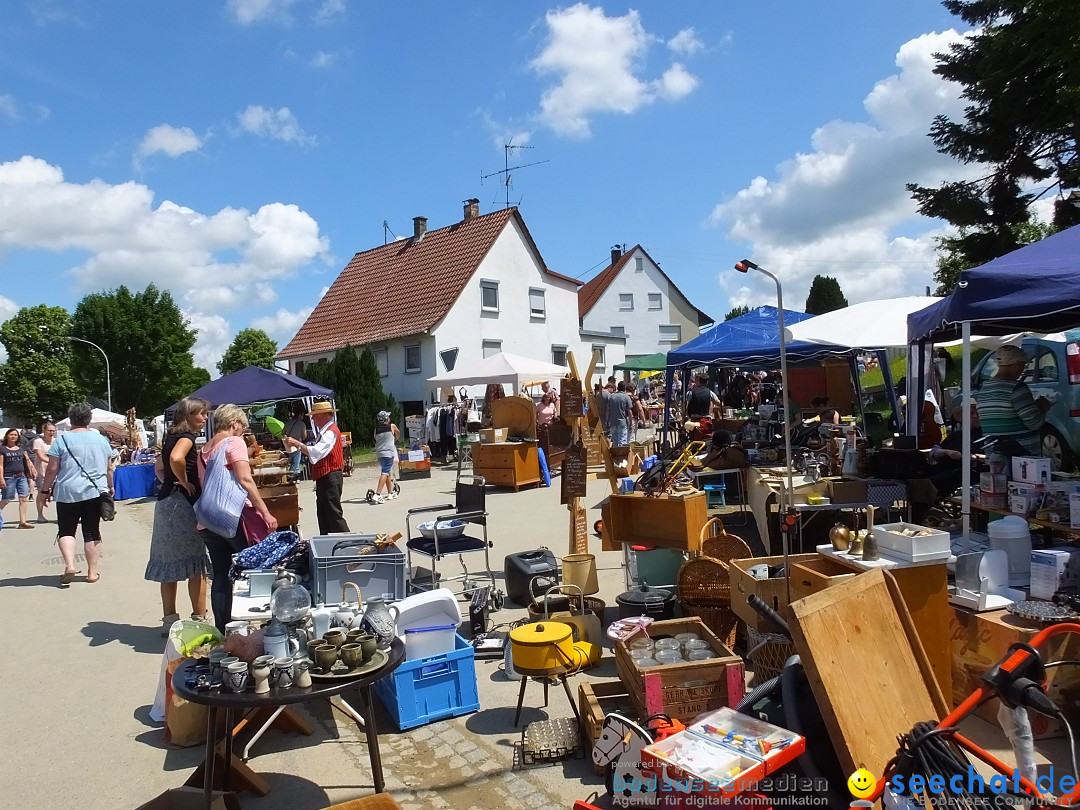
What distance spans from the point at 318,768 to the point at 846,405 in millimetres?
17941

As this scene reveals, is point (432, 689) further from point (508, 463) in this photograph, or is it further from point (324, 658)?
point (508, 463)

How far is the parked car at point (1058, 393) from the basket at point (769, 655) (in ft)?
9.43

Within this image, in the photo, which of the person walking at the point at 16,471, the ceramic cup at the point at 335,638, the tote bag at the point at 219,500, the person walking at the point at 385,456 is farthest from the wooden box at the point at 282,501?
the person walking at the point at 16,471

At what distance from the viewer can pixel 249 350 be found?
66938 millimetres

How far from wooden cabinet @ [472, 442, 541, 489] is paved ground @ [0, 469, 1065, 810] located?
7.49 metres

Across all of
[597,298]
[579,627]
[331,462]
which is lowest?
[579,627]

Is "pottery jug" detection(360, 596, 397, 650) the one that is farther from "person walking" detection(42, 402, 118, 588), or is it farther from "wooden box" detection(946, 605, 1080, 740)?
"person walking" detection(42, 402, 118, 588)

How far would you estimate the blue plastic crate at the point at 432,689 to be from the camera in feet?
14.5

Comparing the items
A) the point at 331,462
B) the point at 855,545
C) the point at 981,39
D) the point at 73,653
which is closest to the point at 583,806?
the point at 855,545

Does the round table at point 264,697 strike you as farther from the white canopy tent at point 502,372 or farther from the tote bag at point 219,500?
the white canopy tent at point 502,372

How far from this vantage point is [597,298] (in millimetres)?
43562

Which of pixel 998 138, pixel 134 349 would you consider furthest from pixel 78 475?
pixel 134 349

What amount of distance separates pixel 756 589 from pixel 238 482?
12.3ft

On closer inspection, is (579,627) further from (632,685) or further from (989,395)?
(989,395)
